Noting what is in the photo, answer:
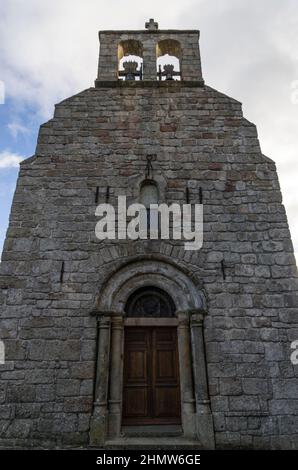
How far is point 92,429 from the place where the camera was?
14.0 ft

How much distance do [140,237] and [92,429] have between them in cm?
284

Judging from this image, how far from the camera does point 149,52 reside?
7.53 m

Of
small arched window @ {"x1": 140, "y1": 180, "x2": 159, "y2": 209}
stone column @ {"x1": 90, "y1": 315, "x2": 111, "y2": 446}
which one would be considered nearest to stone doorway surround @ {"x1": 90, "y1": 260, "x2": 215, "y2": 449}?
stone column @ {"x1": 90, "y1": 315, "x2": 111, "y2": 446}

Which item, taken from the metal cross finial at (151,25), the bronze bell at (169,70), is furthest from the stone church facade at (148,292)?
the metal cross finial at (151,25)

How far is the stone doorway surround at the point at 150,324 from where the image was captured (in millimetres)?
4355

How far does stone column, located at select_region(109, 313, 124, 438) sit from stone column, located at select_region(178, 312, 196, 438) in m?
0.87

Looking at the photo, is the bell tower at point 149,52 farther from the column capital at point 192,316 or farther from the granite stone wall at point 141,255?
the column capital at point 192,316

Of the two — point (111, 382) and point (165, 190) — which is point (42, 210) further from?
point (111, 382)

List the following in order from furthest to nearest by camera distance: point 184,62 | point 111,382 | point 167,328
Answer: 1. point 184,62
2. point 167,328
3. point 111,382

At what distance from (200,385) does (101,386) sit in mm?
1374

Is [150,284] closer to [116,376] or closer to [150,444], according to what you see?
Result: [116,376]

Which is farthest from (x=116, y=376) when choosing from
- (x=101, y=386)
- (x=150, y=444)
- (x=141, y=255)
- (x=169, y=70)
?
(x=169, y=70)
